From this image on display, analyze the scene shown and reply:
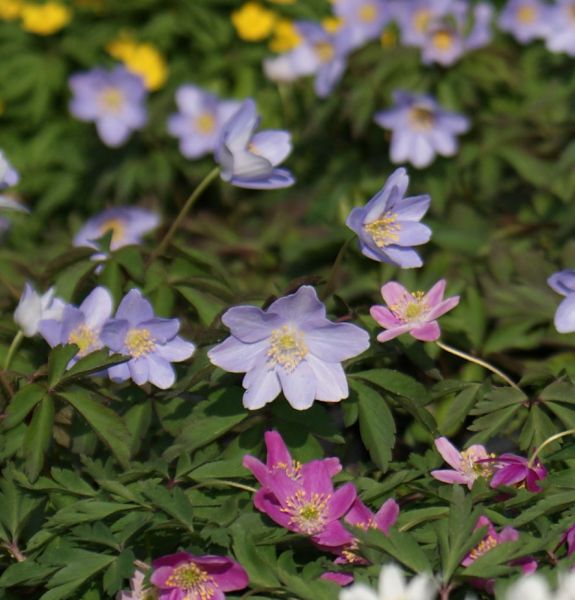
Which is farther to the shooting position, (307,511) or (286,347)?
(286,347)

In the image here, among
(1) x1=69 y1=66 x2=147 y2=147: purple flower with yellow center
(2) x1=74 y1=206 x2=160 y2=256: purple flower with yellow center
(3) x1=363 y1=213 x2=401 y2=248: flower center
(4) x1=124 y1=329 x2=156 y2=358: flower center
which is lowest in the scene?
(2) x1=74 y1=206 x2=160 y2=256: purple flower with yellow center

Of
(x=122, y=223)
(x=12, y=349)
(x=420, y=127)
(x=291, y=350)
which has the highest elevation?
(x=291, y=350)

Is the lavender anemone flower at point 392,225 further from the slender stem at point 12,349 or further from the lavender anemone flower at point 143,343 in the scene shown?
the slender stem at point 12,349

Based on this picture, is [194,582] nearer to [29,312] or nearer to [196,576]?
[196,576]

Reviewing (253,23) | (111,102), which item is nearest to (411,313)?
(111,102)

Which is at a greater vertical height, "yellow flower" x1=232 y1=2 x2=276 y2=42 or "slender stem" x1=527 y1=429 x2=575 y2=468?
"slender stem" x1=527 y1=429 x2=575 y2=468

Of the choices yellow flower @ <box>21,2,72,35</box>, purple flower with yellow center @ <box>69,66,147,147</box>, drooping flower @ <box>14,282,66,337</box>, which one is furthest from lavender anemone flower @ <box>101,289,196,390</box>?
yellow flower @ <box>21,2,72,35</box>

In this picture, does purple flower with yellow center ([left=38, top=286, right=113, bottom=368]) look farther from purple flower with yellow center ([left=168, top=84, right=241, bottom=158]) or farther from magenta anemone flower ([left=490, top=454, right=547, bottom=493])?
purple flower with yellow center ([left=168, top=84, right=241, bottom=158])
